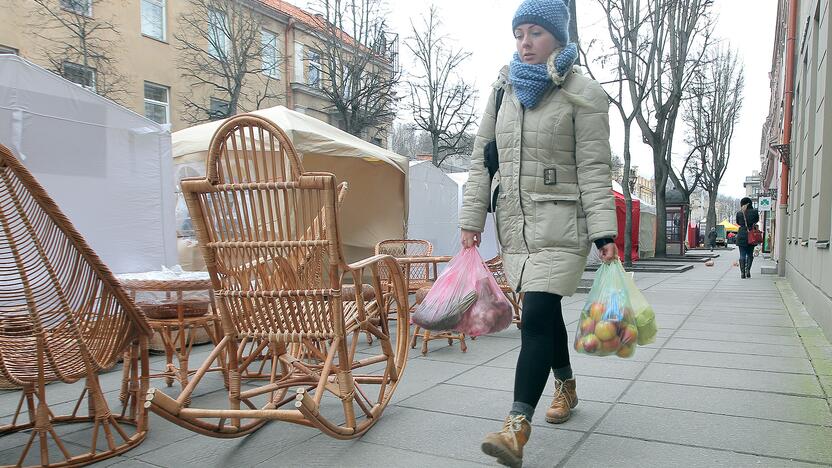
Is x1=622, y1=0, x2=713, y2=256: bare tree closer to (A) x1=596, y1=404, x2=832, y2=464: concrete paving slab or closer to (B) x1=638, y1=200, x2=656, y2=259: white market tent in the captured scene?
(B) x1=638, y1=200, x2=656, y2=259: white market tent

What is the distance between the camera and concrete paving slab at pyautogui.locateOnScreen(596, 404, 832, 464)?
256 cm

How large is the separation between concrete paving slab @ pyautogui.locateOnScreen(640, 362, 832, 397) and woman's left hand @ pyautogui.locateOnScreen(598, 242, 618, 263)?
1645mm

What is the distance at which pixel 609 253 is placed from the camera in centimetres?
256

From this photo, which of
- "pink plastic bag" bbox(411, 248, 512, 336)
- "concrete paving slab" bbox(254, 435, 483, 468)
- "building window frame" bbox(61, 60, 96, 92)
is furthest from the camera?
"building window frame" bbox(61, 60, 96, 92)

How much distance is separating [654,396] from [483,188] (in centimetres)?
165

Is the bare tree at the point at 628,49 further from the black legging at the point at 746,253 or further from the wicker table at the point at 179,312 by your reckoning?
the wicker table at the point at 179,312

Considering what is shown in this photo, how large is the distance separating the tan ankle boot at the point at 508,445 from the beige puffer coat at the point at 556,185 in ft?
1.96

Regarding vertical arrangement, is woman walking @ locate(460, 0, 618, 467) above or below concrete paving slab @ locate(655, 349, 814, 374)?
above

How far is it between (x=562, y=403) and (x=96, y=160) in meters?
4.41

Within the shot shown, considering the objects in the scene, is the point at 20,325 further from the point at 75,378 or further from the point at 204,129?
the point at 204,129

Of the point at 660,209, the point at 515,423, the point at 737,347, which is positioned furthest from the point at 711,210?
the point at 515,423

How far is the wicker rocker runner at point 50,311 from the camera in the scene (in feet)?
7.07

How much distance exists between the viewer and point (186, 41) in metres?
18.8

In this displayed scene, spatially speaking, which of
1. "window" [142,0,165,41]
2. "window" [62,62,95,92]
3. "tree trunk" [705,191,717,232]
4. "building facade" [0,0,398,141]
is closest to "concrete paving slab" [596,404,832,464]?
"building facade" [0,0,398,141]
